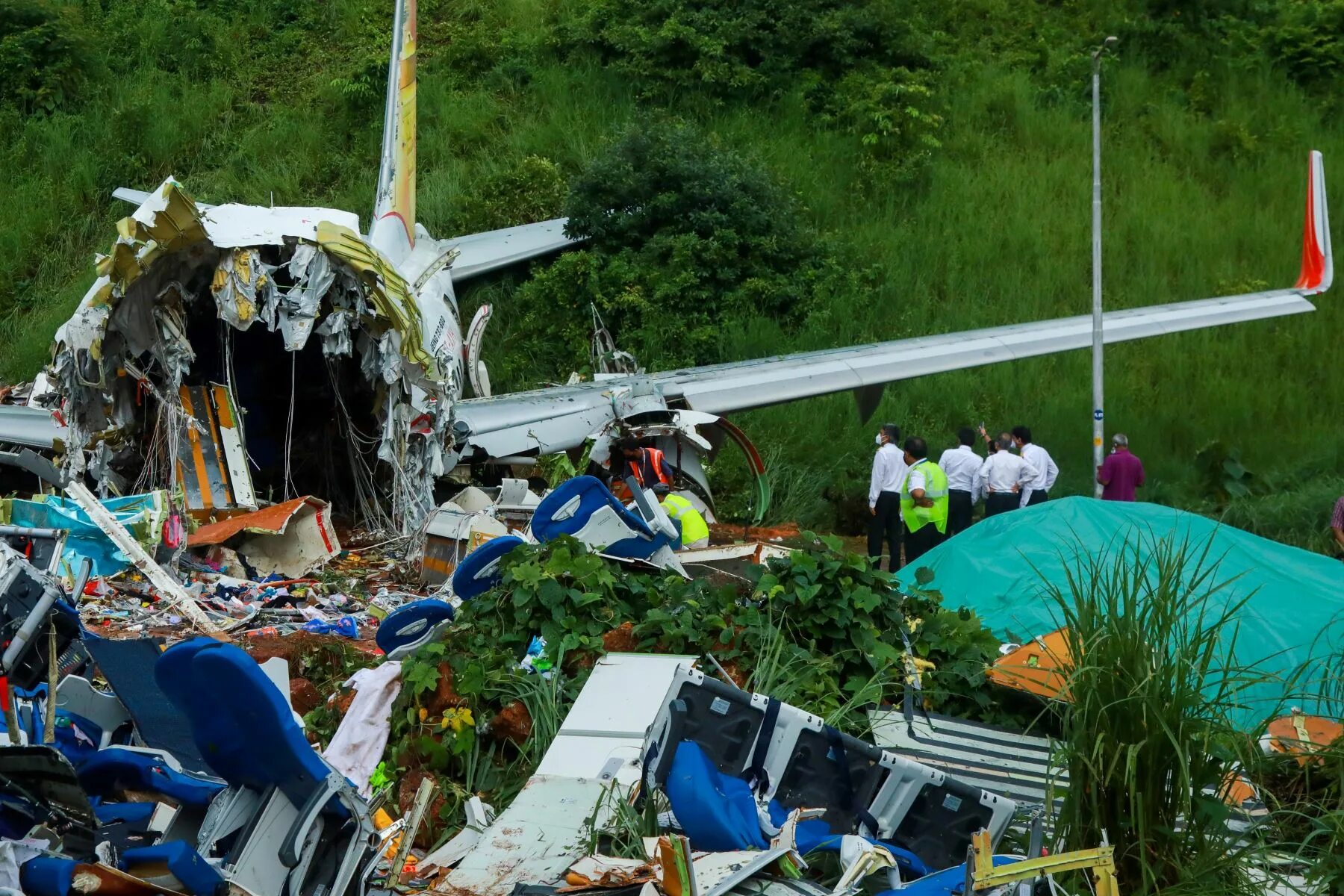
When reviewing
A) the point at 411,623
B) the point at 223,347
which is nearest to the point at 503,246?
the point at 223,347

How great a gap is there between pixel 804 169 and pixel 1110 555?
59.1 ft

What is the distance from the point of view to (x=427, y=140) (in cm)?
2964

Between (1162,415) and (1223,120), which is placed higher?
(1223,120)

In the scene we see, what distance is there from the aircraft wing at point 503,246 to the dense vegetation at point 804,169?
57 cm

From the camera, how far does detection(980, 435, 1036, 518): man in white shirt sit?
14734 millimetres

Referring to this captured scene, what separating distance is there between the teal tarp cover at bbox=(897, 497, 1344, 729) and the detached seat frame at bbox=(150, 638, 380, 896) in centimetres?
566

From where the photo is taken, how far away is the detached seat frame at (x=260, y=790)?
455 cm

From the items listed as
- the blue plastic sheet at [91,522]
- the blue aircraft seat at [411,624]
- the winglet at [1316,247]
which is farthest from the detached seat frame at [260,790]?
the winglet at [1316,247]

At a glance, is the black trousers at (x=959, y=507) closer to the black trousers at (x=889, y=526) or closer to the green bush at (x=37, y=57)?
the black trousers at (x=889, y=526)

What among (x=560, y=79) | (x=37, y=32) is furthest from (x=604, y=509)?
(x=37, y=32)

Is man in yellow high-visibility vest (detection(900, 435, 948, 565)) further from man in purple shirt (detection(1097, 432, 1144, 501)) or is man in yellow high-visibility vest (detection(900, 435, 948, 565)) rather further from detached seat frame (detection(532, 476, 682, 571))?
detached seat frame (detection(532, 476, 682, 571))

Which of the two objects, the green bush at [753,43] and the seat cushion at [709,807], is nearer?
the seat cushion at [709,807]

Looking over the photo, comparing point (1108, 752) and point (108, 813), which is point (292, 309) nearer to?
point (108, 813)

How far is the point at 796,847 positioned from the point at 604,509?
439cm
